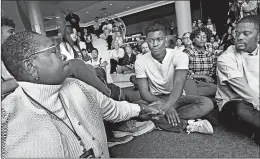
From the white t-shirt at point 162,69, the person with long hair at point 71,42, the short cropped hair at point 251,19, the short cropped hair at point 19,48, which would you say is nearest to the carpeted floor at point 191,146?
the white t-shirt at point 162,69

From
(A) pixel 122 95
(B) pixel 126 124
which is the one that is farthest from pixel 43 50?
(B) pixel 126 124

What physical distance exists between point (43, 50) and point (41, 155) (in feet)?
0.74

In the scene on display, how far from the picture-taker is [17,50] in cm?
46

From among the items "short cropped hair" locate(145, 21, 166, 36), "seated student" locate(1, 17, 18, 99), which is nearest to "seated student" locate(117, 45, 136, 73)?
"short cropped hair" locate(145, 21, 166, 36)

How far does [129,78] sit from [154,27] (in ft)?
0.81

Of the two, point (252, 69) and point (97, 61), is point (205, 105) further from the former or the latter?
point (97, 61)

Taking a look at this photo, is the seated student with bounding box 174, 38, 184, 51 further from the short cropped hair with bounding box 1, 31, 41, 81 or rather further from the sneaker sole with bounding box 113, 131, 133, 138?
the short cropped hair with bounding box 1, 31, 41, 81

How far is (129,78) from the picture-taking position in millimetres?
948

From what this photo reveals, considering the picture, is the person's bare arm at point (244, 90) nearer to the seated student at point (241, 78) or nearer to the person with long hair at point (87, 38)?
the seated student at point (241, 78)

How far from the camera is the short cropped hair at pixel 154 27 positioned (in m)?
0.84

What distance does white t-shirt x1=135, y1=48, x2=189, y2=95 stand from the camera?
1016 millimetres

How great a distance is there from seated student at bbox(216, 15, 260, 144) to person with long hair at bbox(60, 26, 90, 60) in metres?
0.55

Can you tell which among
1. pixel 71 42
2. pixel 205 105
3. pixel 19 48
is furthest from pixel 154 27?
pixel 19 48

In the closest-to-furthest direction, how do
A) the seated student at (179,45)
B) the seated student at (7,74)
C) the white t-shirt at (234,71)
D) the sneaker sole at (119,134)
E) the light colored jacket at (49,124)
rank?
the light colored jacket at (49,124), the seated student at (7,74), the white t-shirt at (234,71), the seated student at (179,45), the sneaker sole at (119,134)
